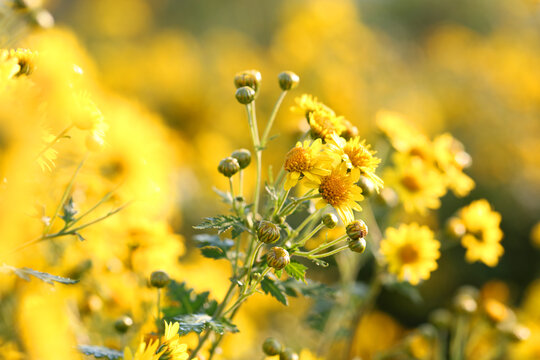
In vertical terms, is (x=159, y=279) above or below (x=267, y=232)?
below

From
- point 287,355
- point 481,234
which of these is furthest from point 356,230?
point 481,234

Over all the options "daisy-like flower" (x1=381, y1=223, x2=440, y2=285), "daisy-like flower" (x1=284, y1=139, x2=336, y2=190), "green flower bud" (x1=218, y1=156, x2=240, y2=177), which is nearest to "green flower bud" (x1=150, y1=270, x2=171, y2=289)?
"green flower bud" (x1=218, y1=156, x2=240, y2=177)

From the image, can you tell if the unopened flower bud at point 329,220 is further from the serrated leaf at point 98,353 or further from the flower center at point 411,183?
the flower center at point 411,183

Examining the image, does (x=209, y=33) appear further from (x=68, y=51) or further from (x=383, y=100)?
(x=68, y=51)

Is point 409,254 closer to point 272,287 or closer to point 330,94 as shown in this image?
point 272,287

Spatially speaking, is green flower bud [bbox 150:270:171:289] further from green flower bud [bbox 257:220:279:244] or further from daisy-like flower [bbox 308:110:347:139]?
daisy-like flower [bbox 308:110:347:139]
